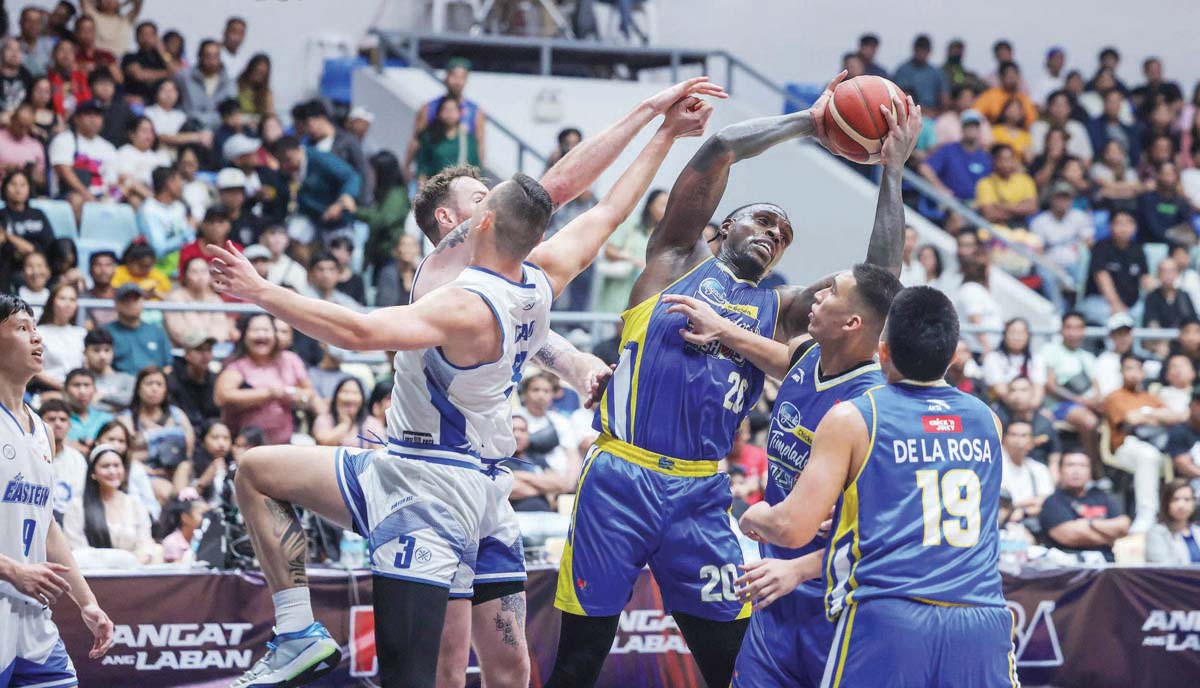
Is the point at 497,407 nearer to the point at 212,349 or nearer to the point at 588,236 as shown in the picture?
the point at 588,236

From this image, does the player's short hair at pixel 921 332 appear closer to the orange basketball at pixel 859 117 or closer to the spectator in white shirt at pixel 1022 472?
the orange basketball at pixel 859 117

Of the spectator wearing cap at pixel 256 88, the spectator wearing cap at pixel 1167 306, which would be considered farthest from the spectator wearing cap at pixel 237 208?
the spectator wearing cap at pixel 1167 306

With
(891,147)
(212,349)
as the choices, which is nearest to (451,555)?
(891,147)

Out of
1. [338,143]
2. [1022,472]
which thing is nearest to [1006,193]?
[1022,472]

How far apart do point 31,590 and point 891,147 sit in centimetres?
356

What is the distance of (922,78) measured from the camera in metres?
17.2

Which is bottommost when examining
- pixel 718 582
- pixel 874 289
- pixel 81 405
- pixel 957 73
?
pixel 718 582

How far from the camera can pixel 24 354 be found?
5.54m

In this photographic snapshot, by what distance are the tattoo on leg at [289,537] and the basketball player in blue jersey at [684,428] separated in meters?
1.09

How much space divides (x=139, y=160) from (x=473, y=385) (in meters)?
8.55

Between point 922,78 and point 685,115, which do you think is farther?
point 922,78

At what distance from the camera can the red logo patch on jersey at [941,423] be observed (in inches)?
182

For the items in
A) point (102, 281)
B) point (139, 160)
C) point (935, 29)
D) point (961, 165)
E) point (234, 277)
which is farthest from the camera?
point (935, 29)

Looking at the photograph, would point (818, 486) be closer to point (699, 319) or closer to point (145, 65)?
point (699, 319)
